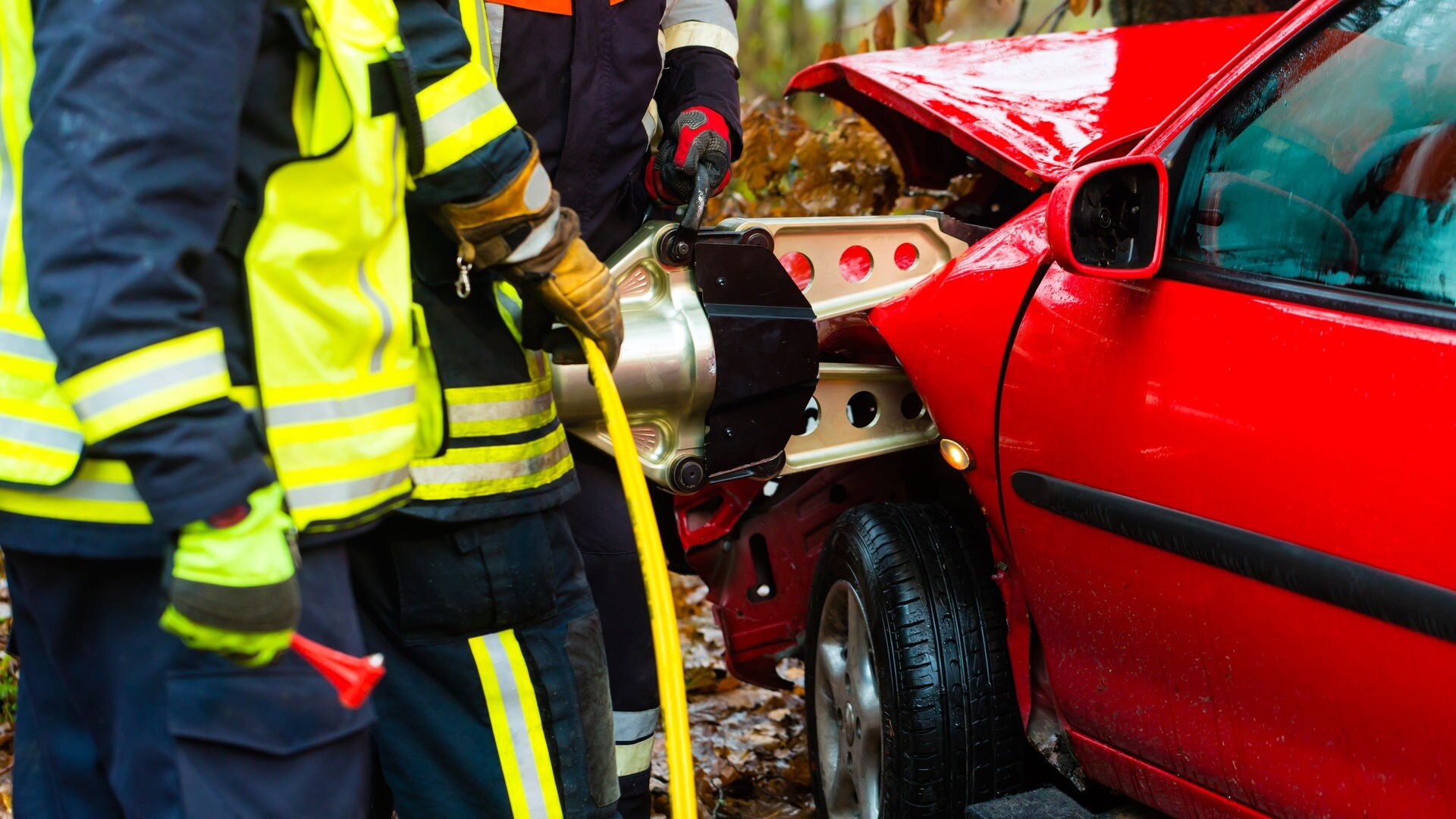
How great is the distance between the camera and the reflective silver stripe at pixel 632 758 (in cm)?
245

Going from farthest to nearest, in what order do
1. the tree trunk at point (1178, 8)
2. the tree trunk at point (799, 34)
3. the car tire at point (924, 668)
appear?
the tree trunk at point (799, 34) → the tree trunk at point (1178, 8) → the car tire at point (924, 668)

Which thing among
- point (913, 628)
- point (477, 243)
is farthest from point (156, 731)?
point (913, 628)

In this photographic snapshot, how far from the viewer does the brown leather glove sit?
66.3 inches

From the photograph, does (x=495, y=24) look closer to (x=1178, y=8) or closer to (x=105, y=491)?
(x=105, y=491)

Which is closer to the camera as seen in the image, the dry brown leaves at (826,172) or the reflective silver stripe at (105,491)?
the reflective silver stripe at (105,491)

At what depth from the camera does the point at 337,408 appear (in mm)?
1515

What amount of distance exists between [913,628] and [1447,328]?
1.11 m

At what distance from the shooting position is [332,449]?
1.51 m

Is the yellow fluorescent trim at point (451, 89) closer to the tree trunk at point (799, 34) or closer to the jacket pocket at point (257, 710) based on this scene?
the jacket pocket at point (257, 710)

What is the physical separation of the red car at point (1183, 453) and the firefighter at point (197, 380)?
3.31 ft

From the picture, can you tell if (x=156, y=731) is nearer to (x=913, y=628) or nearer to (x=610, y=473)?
(x=610, y=473)

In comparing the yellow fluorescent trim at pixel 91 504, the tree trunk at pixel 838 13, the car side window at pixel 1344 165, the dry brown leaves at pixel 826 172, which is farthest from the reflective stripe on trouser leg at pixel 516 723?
the tree trunk at pixel 838 13

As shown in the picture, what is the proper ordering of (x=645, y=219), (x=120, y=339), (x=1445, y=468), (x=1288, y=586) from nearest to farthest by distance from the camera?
(x=120, y=339) → (x=1445, y=468) → (x=1288, y=586) → (x=645, y=219)

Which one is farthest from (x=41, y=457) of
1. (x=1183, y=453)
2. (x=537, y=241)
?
(x=1183, y=453)
